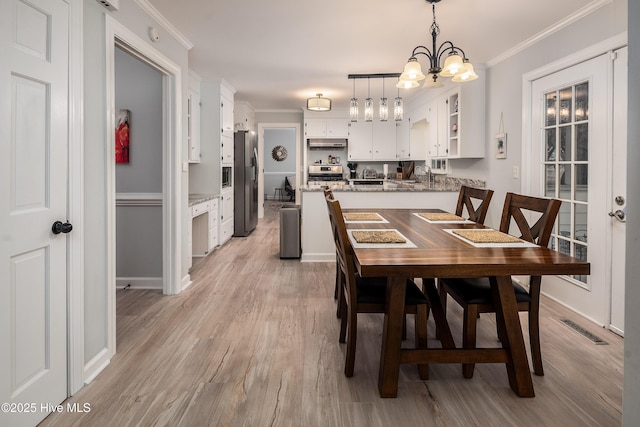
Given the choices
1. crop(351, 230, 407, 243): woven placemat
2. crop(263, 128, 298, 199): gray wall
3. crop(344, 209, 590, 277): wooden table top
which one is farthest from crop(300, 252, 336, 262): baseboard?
crop(263, 128, 298, 199): gray wall

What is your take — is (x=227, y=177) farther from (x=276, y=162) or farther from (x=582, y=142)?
(x=276, y=162)

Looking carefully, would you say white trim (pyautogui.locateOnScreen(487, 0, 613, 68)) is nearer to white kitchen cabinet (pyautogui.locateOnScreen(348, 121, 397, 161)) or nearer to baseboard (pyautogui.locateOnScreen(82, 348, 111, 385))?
white kitchen cabinet (pyautogui.locateOnScreen(348, 121, 397, 161))

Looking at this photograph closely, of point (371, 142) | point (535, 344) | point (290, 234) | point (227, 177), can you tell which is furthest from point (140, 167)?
point (371, 142)

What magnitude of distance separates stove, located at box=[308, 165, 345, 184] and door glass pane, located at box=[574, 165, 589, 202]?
5.21m

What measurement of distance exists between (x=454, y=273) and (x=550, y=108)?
8.54ft

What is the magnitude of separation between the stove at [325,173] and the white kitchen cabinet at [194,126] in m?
2.98

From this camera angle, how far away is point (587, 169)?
3.20 meters

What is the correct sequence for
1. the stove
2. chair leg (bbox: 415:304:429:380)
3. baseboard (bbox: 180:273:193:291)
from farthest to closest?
the stove
baseboard (bbox: 180:273:193:291)
chair leg (bbox: 415:304:429:380)

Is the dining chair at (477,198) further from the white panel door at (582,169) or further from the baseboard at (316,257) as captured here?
the baseboard at (316,257)

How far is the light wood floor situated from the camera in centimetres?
188

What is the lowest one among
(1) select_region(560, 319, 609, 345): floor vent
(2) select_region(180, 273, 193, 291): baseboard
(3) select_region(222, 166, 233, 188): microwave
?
(1) select_region(560, 319, 609, 345): floor vent

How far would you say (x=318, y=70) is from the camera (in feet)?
16.6

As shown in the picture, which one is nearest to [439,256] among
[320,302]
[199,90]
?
[320,302]

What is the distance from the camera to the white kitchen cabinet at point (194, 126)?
17.1ft
